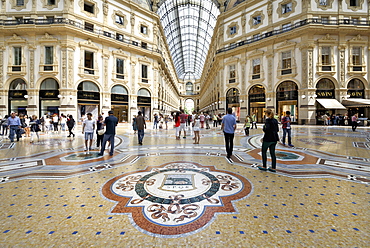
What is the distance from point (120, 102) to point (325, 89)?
86.8 ft

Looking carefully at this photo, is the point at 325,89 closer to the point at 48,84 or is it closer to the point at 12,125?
the point at 12,125

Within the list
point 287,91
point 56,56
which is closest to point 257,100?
point 287,91

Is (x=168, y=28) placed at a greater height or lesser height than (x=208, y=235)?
greater

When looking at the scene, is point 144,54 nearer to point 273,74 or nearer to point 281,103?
point 273,74

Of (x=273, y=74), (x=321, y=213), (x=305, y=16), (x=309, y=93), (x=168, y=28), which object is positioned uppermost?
(x=168, y=28)

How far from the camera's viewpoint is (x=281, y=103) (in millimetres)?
21516

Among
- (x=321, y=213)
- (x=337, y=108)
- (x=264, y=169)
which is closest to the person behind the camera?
(x=321, y=213)

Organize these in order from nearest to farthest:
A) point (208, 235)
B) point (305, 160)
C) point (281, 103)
Result: point (208, 235), point (305, 160), point (281, 103)

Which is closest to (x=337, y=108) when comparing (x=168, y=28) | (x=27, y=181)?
(x=27, y=181)

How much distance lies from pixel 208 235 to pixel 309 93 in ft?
75.4

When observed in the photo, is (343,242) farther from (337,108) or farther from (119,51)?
(119,51)

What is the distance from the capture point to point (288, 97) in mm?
20625

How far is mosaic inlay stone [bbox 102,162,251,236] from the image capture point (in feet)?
6.94

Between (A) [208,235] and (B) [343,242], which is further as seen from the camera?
(A) [208,235]
